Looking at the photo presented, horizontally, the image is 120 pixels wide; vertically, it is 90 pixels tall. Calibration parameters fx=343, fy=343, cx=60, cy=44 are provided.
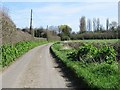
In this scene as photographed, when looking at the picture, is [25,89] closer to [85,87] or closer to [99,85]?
[85,87]

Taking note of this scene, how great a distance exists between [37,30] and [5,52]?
3382 inches

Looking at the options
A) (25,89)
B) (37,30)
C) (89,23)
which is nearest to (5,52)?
(25,89)

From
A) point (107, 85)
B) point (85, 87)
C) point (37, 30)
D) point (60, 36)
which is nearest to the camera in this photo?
point (107, 85)

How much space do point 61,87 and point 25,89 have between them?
5.06 feet

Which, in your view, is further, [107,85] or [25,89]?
[25,89]

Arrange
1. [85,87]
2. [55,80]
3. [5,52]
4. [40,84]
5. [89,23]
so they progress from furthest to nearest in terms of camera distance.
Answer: [89,23]
[5,52]
[55,80]
[40,84]
[85,87]

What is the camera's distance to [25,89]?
561 inches

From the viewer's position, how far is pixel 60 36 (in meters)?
125

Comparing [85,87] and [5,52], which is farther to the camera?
[5,52]

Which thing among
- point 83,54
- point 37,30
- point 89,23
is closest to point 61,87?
point 83,54

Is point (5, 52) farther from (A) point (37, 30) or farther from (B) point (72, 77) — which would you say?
(A) point (37, 30)

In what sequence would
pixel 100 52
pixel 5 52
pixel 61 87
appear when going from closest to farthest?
1. pixel 61 87
2. pixel 100 52
3. pixel 5 52

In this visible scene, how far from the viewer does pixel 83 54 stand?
23.5 m

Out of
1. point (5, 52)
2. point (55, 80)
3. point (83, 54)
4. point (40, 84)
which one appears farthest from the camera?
point (5, 52)
